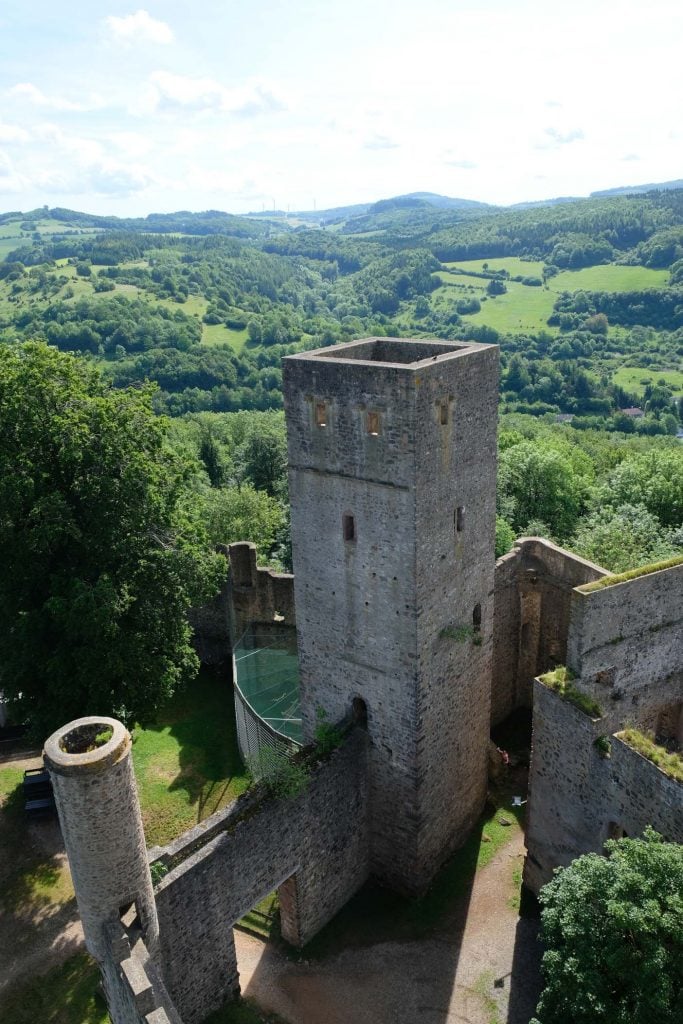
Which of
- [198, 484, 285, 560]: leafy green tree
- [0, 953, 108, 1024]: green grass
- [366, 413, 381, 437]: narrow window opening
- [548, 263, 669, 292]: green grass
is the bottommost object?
[0, 953, 108, 1024]: green grass

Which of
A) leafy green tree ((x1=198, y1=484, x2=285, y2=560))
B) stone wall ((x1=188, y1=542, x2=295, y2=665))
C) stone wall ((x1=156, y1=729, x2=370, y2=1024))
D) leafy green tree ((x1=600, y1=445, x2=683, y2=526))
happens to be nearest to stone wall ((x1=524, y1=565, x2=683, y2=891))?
stone wall ((x1=156, y1=729, x2=370, y2=1024))

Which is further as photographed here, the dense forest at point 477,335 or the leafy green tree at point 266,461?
the leafy green tree at point 266,461

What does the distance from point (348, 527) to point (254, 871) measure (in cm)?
803

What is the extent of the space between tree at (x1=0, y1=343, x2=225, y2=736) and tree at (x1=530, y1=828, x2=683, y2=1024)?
12.7 metres

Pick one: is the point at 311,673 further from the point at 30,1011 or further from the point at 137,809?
the point at 30,1011

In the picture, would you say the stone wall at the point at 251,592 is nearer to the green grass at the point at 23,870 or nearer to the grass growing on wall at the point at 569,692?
the green grass at the point at 23,870

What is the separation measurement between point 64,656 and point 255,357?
306 feet

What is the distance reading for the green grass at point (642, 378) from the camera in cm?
11494

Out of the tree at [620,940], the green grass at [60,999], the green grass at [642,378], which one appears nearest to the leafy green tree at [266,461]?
the green grass at [60,999]

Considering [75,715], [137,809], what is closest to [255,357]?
[75,715]

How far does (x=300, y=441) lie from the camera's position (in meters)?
18.1

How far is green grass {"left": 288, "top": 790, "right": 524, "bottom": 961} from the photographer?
63.6ft

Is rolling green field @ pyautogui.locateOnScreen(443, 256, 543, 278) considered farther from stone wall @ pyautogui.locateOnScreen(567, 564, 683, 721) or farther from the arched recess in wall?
the arched recess in wall

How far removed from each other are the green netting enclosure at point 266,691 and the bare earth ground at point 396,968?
220 inches
